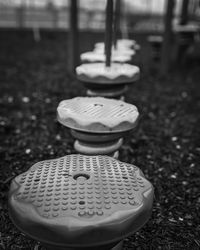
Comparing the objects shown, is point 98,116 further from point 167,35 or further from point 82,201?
point 167,35

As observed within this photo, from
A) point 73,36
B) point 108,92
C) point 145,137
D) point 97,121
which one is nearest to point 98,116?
point 97,121

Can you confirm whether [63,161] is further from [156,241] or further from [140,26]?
[140,26]

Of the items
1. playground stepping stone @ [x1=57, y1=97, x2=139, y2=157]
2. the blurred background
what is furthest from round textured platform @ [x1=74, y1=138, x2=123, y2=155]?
the blurred background

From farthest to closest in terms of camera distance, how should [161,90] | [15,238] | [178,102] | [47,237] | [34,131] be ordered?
[161,90] → [178,102] → [34,131] → [15,238] → [47,237]

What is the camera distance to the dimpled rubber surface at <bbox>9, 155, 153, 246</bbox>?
1.16m

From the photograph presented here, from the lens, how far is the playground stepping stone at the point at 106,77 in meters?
2.56

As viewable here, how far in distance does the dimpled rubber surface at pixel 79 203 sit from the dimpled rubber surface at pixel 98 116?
1.24ft

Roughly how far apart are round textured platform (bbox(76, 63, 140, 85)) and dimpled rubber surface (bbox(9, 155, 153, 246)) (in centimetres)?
117

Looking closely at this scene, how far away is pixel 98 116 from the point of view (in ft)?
6.23

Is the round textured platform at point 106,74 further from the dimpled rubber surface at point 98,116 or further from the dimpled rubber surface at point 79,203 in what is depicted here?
the dimpled rubber surface at point 79,203

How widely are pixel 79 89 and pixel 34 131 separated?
1.85 m

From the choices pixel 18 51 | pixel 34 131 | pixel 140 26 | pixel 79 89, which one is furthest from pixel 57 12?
pixel 34 131

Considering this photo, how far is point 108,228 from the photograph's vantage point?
1.17m

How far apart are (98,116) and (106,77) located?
→ 2.37 feet
